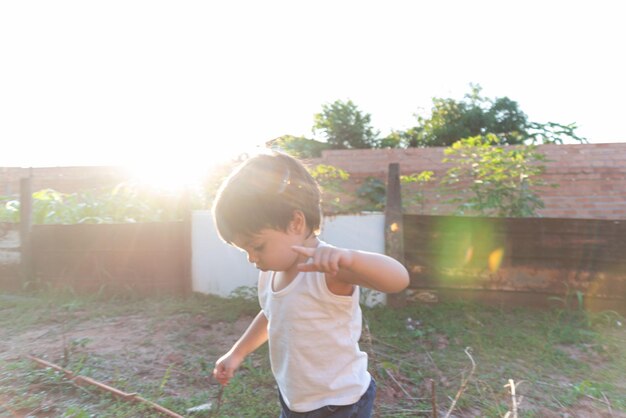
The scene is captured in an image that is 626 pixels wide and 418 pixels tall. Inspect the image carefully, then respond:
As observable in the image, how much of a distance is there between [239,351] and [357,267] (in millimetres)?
802

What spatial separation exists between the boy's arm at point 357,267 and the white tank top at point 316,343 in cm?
13

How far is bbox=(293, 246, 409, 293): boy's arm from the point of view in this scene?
119 centimetres

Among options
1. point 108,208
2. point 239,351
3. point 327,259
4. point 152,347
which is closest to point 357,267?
point 327,259

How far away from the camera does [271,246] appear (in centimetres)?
146

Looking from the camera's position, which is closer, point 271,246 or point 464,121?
point 271,246

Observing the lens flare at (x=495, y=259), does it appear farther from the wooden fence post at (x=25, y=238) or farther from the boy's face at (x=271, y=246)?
Result: the wooden fence post at (x=25, y=238)

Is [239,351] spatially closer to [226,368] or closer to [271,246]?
[226,368]

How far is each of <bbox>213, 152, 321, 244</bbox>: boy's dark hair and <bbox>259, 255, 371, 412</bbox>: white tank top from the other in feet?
0.68

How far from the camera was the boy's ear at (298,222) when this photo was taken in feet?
4.82

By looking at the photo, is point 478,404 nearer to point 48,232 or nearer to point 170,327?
point 170,327

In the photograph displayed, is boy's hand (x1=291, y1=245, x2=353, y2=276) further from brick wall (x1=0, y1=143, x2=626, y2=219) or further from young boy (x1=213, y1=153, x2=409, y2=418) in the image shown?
brick wall (x1=0, y1=143, x2=626, y2=219)

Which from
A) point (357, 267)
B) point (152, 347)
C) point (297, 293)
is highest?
point (357, 267)

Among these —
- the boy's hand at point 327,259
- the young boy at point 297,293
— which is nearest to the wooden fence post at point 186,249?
the young boy at point 297,293

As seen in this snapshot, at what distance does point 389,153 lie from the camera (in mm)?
8641
